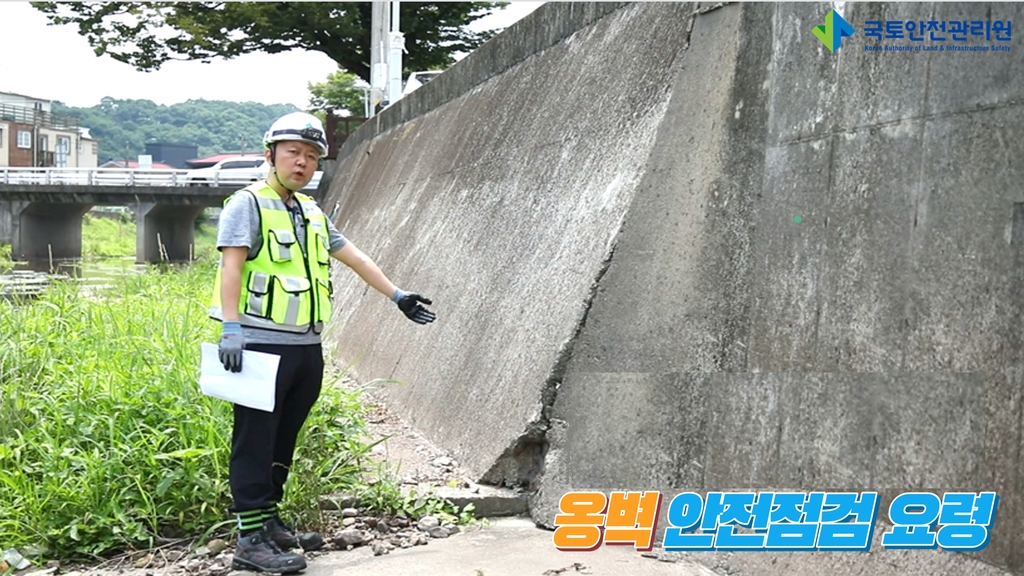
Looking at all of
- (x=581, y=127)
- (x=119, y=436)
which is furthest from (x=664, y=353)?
(x=119, y=436)

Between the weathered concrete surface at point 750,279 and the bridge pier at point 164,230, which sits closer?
the weathered concrete surface at point 750,279

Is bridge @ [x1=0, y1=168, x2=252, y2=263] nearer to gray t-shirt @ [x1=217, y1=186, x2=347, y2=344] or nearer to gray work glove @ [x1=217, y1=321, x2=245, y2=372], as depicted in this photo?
gray t-shirt @ [x1=217, y1=186, x2=347, y2=344]

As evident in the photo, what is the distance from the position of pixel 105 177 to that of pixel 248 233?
38.4 m

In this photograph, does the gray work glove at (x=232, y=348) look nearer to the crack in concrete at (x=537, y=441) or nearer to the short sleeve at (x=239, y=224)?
the short sleeve at (x=239, y=224)

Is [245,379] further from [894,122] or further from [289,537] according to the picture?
[894,122]

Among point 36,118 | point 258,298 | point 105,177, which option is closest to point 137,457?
point 258,298

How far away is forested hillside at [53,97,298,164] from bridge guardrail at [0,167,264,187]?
68500 mm

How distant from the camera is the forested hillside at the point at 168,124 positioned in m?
112

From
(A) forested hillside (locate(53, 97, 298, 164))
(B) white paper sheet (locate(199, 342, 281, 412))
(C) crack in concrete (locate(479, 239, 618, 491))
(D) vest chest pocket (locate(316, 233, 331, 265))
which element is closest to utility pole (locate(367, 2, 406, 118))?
(C) crack in concrete (locate(479, 239, 618, 491))

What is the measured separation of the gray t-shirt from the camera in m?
3.55

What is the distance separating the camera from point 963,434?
2.74 m

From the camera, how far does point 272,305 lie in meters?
3.61

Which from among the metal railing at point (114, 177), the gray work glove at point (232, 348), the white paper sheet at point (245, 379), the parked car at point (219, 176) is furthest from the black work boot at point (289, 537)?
the metal railing at point (114, 177)

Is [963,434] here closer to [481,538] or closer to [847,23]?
[847,23]
